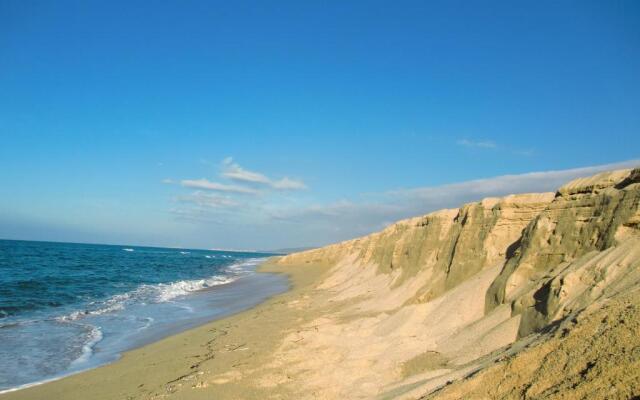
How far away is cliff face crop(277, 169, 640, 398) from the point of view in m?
6.82

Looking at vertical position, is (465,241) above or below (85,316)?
above

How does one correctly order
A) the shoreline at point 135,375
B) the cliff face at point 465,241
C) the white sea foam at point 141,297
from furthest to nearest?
the white sea foam at point 141,297, the cliff face at point 465,241, the shoreline at point 135,375

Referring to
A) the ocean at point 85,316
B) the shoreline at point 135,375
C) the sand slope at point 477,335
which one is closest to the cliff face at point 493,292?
the sand slope at point 477,335

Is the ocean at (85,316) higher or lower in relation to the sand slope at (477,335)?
lower

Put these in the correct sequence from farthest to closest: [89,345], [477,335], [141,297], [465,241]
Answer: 1. [141,297]
2. [465,241]
3. [89,345]
4. [477,335]

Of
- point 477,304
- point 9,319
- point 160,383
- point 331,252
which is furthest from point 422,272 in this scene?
point 331,252

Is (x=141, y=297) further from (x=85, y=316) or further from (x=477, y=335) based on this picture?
(x=477, y=335)

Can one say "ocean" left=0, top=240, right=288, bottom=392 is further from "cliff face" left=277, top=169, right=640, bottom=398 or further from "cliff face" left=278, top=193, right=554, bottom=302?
"cliff face" left=278, top=193, right=554, bottom=302

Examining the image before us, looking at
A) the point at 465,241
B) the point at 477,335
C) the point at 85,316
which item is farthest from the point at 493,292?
the point at 85,316

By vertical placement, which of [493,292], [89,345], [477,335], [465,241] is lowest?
[89,345]

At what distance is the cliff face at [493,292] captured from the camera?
22.4ft

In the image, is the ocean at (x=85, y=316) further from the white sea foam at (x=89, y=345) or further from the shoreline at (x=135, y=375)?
the shoreline at (x=135, y=375)

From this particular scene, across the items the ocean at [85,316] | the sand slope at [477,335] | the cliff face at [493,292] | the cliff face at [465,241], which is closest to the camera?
the sand slope at [477,335]

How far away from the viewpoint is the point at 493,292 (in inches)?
389
